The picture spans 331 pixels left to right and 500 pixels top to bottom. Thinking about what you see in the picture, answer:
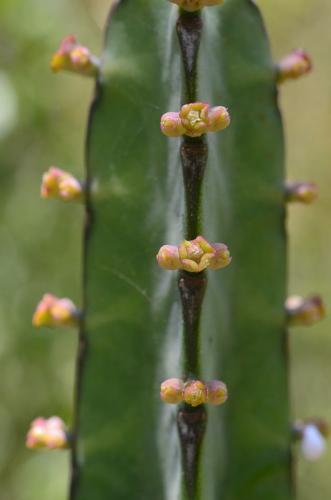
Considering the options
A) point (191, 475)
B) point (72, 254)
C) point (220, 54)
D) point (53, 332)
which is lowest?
point (191, 475)

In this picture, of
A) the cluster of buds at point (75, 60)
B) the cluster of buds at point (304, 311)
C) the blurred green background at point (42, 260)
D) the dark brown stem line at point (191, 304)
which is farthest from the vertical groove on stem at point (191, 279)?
the blurred green background at point (42, 260)

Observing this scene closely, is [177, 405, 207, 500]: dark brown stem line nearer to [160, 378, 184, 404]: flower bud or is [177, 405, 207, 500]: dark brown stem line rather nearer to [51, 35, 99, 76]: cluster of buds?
[160, 378, 184, 404]: flower bud

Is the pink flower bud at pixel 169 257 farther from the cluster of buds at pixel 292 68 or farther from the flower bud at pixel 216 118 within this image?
the cluster of buds at pixel 292 68

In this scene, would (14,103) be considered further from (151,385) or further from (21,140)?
(151,385)

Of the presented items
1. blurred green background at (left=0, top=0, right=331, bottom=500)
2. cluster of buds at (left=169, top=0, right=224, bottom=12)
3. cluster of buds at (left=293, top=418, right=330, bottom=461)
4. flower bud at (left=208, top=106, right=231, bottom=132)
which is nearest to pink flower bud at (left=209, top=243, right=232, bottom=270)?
flower bud at (left=208, top=106, right=231, bottom=132)

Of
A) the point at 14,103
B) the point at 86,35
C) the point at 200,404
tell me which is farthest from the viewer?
the point at 86,35

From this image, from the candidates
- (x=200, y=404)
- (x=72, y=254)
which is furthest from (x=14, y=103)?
(x=200, y=404)
